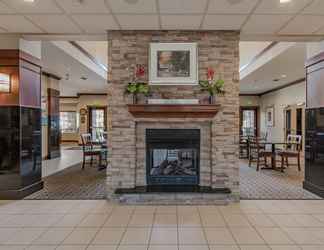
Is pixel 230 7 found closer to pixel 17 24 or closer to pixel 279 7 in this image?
pixel 279 7

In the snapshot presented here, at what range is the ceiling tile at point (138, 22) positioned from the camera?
4.02 metres

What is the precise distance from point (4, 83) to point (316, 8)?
4.82 metres

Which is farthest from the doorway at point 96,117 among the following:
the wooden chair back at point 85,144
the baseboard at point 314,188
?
the baseboard at point 314,188

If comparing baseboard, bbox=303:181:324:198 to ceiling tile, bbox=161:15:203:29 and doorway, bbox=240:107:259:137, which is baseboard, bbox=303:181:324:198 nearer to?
ceiling tile, bbox=161:15:203:29

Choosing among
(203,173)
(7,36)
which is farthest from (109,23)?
(203,173)

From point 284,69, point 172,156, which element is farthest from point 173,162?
point 284,69

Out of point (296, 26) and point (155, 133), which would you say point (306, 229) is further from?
point (296, 26)

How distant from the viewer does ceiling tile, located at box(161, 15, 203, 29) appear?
4016 millimetres

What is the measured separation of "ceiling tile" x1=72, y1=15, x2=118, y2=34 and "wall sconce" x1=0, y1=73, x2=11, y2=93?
153cm

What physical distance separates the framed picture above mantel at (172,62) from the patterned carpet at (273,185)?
7.43ft

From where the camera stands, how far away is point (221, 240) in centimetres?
302

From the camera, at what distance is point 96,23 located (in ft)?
13.9

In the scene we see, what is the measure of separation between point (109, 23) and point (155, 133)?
1884 mm

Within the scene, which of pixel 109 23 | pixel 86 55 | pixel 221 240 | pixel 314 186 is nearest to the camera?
pixel 221 240
